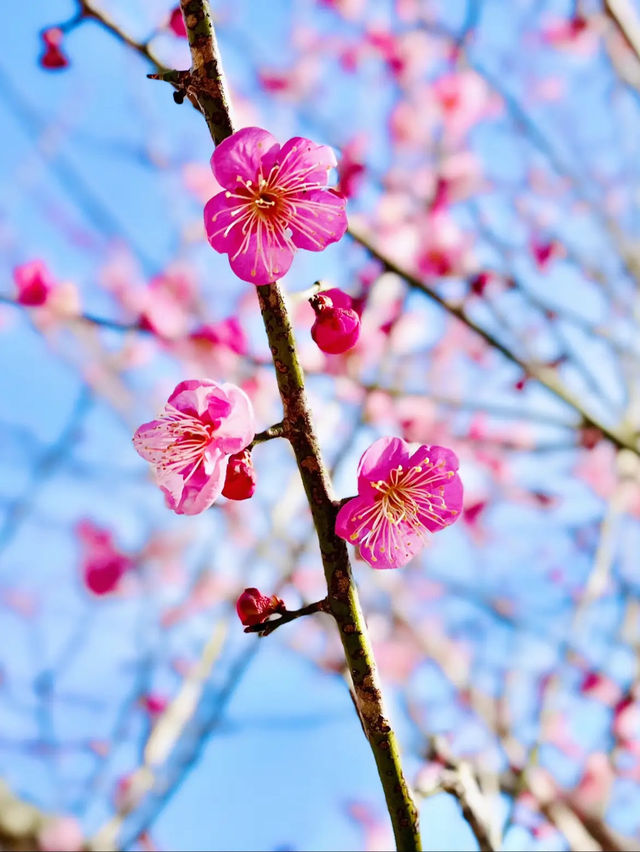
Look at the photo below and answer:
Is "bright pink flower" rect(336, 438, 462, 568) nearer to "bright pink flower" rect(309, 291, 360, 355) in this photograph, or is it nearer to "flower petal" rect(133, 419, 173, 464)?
"bright pink flower" rect(309, 291, 360, 355)

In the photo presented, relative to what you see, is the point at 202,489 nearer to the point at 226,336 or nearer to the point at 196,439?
the point at 196,439

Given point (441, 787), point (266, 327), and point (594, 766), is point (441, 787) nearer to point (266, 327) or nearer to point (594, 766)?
point (266, 327)

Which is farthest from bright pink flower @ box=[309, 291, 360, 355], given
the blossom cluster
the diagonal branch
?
the diagonal branch

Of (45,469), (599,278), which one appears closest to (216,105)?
(45,469)

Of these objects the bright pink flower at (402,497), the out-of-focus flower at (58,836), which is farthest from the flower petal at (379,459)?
the out-of-focus flower at (58,836)

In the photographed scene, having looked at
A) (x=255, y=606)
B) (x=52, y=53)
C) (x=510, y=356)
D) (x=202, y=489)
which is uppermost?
(x=52, y=53)

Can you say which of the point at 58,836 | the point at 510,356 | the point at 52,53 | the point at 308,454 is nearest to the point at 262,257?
the point at 308,454
